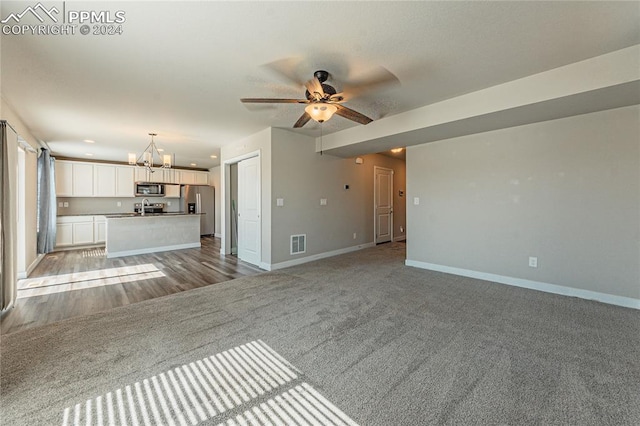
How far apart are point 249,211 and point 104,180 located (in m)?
5.12

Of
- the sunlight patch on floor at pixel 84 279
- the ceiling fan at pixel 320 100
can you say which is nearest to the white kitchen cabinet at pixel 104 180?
the sunlight patch on floor at pixel 84 279

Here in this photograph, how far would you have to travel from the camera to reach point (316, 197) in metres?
5.29

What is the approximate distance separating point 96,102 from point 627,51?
5.76 meters

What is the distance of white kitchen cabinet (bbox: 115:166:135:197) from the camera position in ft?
24.3

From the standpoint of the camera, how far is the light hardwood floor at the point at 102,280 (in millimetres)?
2863

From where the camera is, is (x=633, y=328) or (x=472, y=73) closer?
(x=633, y=328)

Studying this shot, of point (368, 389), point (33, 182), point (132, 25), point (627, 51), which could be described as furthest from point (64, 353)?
point (627, 51)

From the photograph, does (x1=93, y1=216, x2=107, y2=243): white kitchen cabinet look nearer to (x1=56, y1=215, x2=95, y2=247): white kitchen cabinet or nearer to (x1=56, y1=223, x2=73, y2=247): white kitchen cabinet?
(x1=56, y1=215, x2=95, y2=247): white kitchen cabinet

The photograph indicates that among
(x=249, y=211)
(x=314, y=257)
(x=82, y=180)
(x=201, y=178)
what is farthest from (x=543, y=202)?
(x=82, y=180)

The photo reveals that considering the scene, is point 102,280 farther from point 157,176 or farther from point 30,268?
point 157,176

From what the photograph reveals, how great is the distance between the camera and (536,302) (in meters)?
3.08

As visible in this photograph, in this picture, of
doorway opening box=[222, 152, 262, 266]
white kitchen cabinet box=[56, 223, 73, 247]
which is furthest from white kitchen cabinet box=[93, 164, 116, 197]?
doorway opening box=[222, 152, 262, 266]

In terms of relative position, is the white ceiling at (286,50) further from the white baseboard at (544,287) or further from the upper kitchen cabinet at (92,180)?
the upper kitchen cabinet at (92,180)

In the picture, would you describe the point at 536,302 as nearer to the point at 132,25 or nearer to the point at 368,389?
the point at 368,389
